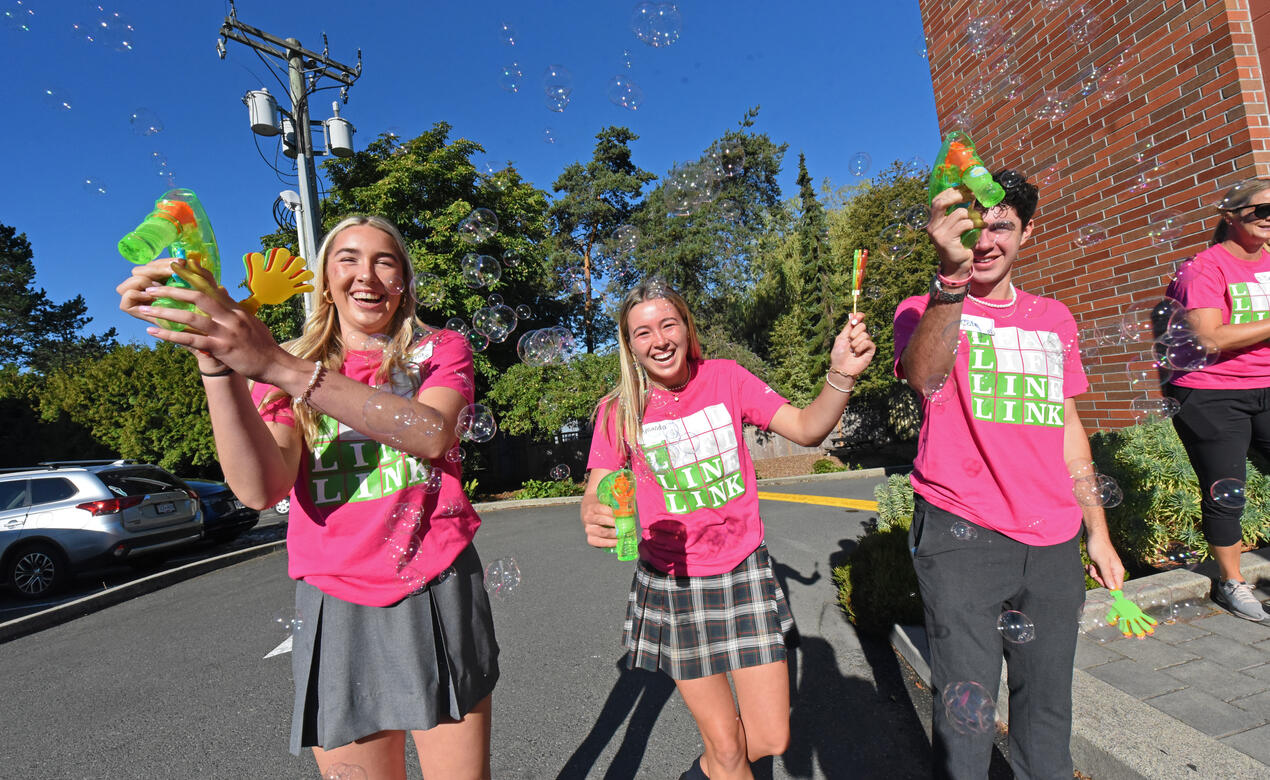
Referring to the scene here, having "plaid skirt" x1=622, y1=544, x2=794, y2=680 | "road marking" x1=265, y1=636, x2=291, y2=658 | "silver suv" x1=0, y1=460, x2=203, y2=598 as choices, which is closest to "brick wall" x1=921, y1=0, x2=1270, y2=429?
"plaid skirt" x1=622, y1=544, x2=794, y2=680

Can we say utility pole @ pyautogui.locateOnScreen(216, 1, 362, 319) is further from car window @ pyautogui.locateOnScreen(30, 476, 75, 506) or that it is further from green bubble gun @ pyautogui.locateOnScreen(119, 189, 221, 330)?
green bubble gun @ pyautogui.locateOnScreen(119, 189, 221, 330)

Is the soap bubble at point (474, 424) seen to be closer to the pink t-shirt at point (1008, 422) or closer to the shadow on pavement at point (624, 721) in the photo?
A: the pink t-shirt at point (1008, 422)

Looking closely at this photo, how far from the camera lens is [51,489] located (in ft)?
26.2

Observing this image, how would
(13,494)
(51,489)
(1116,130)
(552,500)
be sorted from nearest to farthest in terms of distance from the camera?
(1116,130), (13,494), (51,489), (552,500)

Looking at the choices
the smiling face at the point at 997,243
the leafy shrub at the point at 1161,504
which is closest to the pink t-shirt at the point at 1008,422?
the smiling face at the point at 997,243

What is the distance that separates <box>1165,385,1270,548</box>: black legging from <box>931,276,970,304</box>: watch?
2549mm

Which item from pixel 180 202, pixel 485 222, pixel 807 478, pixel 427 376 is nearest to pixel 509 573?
pixel 427 376

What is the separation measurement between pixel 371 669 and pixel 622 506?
0.85 meters

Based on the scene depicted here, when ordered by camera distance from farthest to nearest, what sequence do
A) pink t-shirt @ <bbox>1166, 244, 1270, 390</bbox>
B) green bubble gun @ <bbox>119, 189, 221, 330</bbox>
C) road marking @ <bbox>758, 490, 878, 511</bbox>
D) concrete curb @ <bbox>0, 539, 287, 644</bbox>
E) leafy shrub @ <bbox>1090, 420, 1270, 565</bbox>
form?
road marking @ <bbox>758, 490, 878, 511</bbox>, concrete curb @ <bbox>0, 539, 287, 644</bbox>, leafy shrub @ <bbox>1090, 420, 1270, 565</bbox>, pink t-shirt @ <bbox>1166, 244, 1270, 390</bbox>, green bubble gun @ <bbox>119, 189, 221, 330</bbox>

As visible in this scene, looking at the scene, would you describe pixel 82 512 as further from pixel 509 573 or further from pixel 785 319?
pixel 785 319

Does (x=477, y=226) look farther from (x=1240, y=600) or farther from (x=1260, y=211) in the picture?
(x=1240, y=600)

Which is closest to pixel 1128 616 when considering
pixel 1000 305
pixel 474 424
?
pixel 1000 305

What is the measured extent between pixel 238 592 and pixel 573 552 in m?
3.99

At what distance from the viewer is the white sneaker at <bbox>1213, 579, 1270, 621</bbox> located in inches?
128
